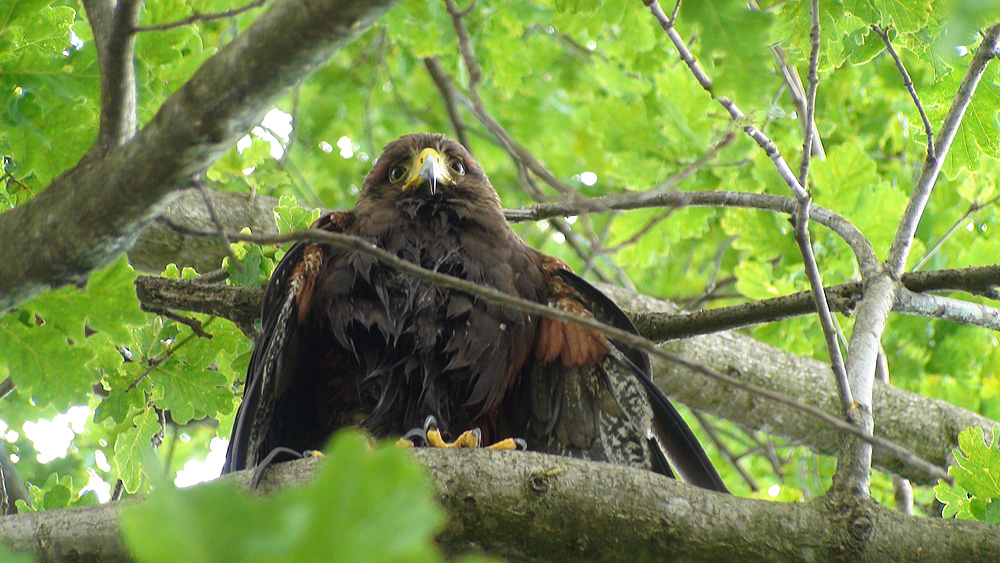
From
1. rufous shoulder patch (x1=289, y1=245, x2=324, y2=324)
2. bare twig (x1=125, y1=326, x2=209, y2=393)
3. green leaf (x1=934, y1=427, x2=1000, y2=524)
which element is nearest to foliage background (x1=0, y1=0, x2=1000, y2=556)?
bare twig (x1=125, y1=326, x2=209, y2=393)

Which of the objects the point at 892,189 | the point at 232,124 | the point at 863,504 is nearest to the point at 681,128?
the point at 892,189

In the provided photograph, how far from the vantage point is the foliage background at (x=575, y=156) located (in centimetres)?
236

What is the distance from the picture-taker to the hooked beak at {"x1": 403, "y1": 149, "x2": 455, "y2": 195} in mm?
3369

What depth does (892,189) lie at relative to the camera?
11.2 ft

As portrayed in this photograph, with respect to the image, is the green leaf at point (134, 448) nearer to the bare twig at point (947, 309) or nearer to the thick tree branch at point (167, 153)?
the thick tree branch at point (167, 153)

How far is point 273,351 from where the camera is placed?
2.64m

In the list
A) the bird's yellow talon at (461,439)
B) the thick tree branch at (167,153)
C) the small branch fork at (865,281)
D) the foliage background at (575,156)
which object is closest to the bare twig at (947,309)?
the small branch fork at (865,281)

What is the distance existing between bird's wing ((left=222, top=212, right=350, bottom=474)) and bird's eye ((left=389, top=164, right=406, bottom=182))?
0.78m

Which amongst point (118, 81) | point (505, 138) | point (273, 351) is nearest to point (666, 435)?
point (273, 351)

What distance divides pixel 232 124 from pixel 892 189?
9.31 ft

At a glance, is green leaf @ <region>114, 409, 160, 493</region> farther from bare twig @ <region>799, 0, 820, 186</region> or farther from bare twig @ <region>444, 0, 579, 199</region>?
bare twig @ <region>799, 0, 820, 186</region>

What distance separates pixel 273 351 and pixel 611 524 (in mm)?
1340

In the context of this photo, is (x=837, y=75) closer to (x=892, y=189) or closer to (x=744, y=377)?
(x=892, y=189)

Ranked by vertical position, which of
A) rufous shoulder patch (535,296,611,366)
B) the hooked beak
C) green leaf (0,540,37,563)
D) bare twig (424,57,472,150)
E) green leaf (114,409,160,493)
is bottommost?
green leaf (0,540,37,563)
